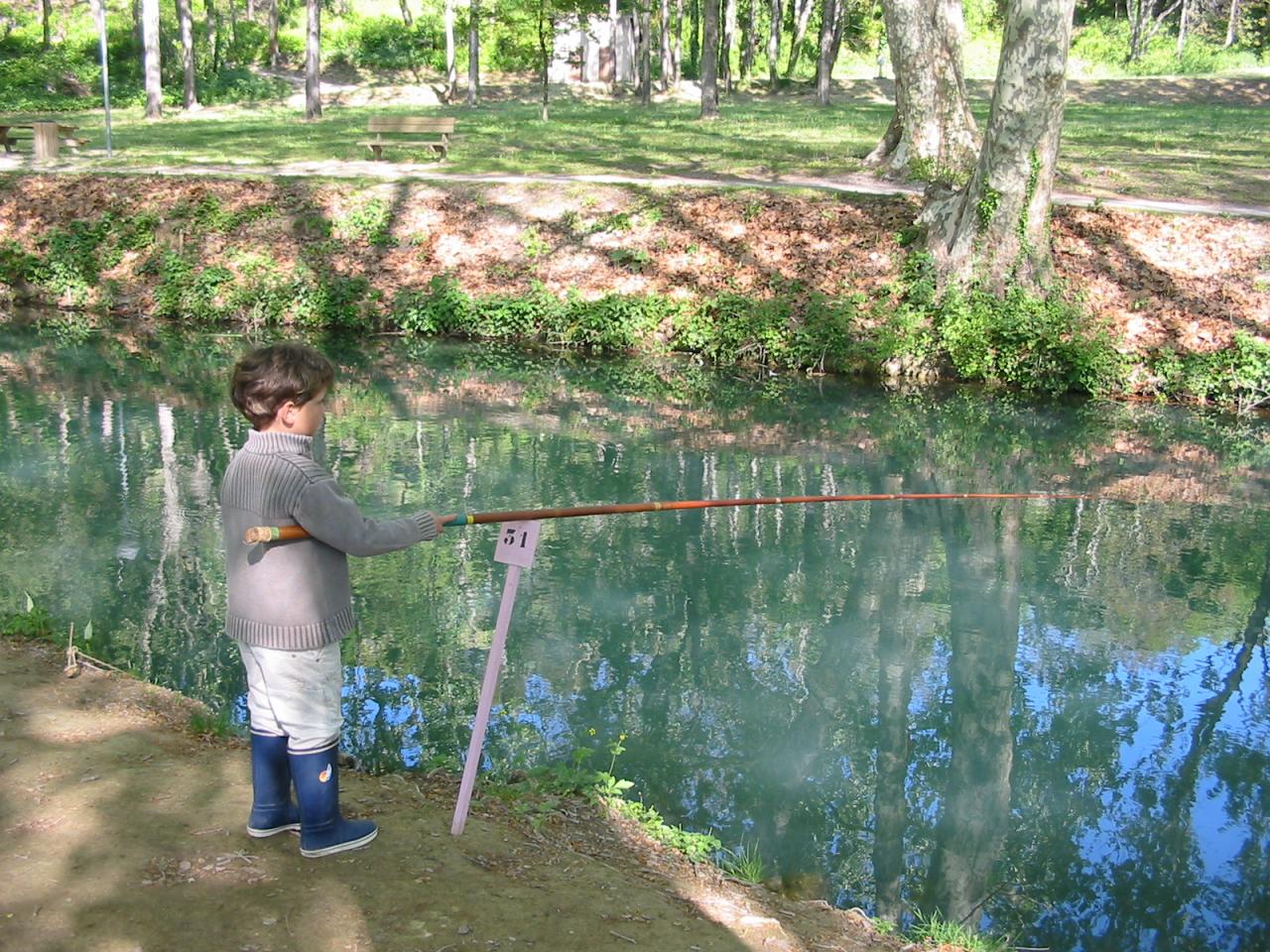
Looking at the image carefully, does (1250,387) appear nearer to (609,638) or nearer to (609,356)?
(609,356)

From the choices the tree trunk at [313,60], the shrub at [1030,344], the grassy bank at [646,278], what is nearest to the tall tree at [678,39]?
the tree trunk at [313,60]

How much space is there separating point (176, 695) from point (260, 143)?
20283 mm

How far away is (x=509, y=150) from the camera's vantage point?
22.2 meters

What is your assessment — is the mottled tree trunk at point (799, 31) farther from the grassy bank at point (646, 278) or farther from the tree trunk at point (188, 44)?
the grassy bank at point (646, 278)

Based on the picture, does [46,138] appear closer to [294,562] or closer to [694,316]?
[694,316]

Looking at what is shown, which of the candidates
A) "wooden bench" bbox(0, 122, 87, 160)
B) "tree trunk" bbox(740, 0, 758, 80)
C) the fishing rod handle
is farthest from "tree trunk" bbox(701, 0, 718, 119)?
the fishing rod handle

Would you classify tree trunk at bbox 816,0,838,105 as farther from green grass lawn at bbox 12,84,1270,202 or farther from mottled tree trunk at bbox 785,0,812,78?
mottled tree trunk at bbox 785,0,812,78

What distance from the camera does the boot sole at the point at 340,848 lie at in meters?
3.91

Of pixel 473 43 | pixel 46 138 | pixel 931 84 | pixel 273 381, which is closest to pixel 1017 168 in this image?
pixel 931 84

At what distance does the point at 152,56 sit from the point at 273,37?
1605cm

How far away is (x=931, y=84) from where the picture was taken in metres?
17.6

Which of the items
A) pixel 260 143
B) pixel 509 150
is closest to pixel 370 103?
pixel 260 143

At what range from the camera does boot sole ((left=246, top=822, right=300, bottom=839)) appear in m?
4.02

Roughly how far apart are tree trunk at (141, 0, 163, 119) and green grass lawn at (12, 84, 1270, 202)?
0.46m
